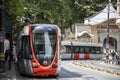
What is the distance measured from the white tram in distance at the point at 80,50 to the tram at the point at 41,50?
115ft

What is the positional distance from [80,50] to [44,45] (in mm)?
38125

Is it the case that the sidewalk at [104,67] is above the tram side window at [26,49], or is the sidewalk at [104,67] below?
below

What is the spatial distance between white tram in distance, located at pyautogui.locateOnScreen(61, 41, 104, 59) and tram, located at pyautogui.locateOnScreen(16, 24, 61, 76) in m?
35.0

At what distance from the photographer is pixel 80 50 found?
63.7 meters

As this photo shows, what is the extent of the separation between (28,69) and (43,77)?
4.09 ft

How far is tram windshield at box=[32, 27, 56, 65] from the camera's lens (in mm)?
25406

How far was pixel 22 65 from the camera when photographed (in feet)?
88.3

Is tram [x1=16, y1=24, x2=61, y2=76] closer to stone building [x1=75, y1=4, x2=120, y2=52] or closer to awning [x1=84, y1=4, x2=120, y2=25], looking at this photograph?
stone building [x1=75, y1=4, x2=120, y2=52]

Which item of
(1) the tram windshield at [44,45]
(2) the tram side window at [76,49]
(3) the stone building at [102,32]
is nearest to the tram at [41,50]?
(1) the tram windshield at [44,45]

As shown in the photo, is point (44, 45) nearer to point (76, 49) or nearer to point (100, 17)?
point (76, 49)

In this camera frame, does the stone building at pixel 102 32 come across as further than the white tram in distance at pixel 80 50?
Yes

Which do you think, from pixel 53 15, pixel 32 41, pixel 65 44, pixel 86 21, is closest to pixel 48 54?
pixel 32 41

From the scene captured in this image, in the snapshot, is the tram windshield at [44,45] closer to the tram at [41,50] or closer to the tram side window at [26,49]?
the tram at [41,50]

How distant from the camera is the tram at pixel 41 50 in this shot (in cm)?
2528
